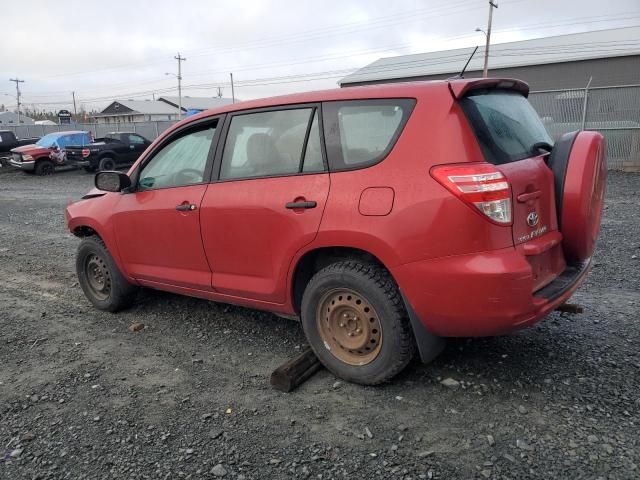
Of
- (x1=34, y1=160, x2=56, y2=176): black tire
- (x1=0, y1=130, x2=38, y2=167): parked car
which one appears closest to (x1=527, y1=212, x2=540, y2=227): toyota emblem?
(x1=34, y1=160, x2=56, y2=176): black tire

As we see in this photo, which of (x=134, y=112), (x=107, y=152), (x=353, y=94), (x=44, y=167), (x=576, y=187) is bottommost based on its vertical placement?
(x=44, y=167)

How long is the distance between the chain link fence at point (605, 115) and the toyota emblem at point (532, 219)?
12.3 meters

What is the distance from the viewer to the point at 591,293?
461 centimetres

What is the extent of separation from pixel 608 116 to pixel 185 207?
14409 mm

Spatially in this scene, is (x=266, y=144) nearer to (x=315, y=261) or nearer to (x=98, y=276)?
(x=315, y=261)

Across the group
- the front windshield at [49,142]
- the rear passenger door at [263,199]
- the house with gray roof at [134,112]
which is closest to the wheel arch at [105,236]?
the rear passenger door at [263,199]

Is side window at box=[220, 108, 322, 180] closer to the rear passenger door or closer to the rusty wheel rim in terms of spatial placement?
the rear passenger door

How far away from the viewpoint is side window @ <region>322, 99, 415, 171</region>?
295cm

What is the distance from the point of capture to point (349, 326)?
3178 mm

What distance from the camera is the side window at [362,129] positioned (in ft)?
9.68

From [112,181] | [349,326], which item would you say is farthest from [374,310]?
[112,181]

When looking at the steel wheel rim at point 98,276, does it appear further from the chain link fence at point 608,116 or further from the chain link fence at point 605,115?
the chain link fence at point 605,115

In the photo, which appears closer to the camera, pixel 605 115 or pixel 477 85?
pixel 477 85

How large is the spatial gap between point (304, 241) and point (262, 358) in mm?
1036
